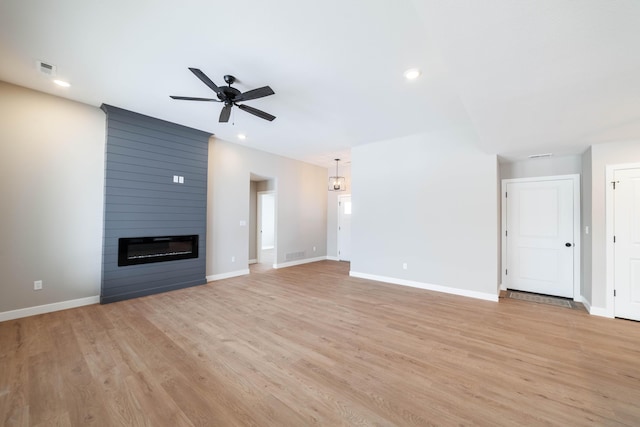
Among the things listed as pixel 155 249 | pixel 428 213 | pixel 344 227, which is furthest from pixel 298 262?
pixel 428 213

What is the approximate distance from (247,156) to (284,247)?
2.71 metres

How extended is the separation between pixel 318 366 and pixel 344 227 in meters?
5.87

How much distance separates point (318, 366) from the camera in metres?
2.27

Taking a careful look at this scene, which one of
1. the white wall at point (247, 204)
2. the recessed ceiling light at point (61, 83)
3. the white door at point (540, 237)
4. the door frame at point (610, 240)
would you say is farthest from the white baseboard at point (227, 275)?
the door frame at point (610, 240)

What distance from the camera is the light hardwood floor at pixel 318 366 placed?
5.67ft

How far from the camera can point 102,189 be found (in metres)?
4.03

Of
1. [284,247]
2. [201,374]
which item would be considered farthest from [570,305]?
[284,247]

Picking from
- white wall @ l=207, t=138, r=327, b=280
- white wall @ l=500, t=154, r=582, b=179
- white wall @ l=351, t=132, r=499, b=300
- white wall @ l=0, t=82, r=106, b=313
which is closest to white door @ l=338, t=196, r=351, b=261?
white wall @ l=207, t=138, r=327, b=280

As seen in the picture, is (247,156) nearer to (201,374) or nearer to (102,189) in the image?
(102,189)

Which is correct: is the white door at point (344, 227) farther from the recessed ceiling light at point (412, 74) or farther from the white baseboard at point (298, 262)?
the recessed ceiling light at point (412, 74)

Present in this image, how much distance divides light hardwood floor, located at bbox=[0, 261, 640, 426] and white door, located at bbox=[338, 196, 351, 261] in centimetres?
410

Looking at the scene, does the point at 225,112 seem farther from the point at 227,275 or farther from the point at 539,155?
the point at 539,155

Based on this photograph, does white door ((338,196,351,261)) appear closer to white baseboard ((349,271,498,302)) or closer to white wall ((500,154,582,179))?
white baseboard ((349,271,498,302))

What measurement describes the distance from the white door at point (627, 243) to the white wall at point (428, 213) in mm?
1436
